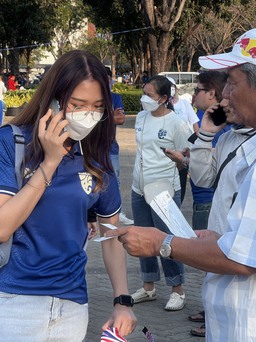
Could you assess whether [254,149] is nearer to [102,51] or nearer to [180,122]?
[180,122]

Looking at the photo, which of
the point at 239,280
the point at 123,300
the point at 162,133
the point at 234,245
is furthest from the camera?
the point at 162,133

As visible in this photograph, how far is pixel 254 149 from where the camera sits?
7.62ft

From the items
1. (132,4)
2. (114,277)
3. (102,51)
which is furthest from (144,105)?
(102,51)

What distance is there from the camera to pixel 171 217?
256 centimetres

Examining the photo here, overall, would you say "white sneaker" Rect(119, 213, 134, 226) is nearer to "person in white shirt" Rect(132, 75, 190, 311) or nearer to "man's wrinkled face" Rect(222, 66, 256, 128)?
"person in white shirt" Rect(132, 75, 190, 311)

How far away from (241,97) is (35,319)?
111 centimetres

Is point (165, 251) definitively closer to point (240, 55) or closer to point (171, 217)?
point (171, 217)

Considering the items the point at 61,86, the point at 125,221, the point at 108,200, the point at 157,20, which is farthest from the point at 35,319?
the point at 157,20

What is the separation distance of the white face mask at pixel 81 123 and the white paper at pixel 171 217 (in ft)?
1.33

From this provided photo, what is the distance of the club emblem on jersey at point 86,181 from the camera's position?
107 inches

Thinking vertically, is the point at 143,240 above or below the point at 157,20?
above

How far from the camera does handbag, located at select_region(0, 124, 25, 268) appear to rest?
2.49 m

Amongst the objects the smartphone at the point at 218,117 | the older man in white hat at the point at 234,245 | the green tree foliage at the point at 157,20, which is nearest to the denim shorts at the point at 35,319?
the older man in white hat at the point at 234,245

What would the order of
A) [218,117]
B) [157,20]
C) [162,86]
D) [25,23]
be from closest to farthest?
[218,117] → [162,86] → [157,20] → [25,23]
